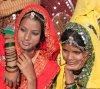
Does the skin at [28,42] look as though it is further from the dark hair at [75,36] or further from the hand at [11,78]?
the dark hair at [75,36]

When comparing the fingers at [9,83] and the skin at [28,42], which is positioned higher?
the skin at [28,42]

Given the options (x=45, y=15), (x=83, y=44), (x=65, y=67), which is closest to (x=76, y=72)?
(x=65, y=67)

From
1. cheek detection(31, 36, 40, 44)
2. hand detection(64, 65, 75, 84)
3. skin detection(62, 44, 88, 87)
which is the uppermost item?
cheek detection(31, 36, 40, 44)

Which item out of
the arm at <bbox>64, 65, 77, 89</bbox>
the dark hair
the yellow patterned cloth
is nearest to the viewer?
the dark hair

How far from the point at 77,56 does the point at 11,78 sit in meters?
0.66

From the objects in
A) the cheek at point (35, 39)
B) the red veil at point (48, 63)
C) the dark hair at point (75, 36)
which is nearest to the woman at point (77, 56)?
the dark hair at point (75, 36)

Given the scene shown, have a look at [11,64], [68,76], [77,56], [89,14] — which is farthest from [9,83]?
[89,14]

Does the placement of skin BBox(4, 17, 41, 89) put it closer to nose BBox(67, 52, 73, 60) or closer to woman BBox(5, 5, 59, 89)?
woman BBox(5, 5, 59, 89)

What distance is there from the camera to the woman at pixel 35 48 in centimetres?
385

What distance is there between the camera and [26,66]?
3.84 m

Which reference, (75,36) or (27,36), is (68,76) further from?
(27,36)

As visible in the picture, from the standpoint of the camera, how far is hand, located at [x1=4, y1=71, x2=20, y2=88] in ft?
12.6

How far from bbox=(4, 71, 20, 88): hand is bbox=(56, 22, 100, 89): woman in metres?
0.44

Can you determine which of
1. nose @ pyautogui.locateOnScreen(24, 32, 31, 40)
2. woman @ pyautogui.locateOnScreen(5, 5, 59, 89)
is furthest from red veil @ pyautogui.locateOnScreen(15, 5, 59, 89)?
nose @ pyautogui.locateOnScreen(24, 32, 31, 40)
